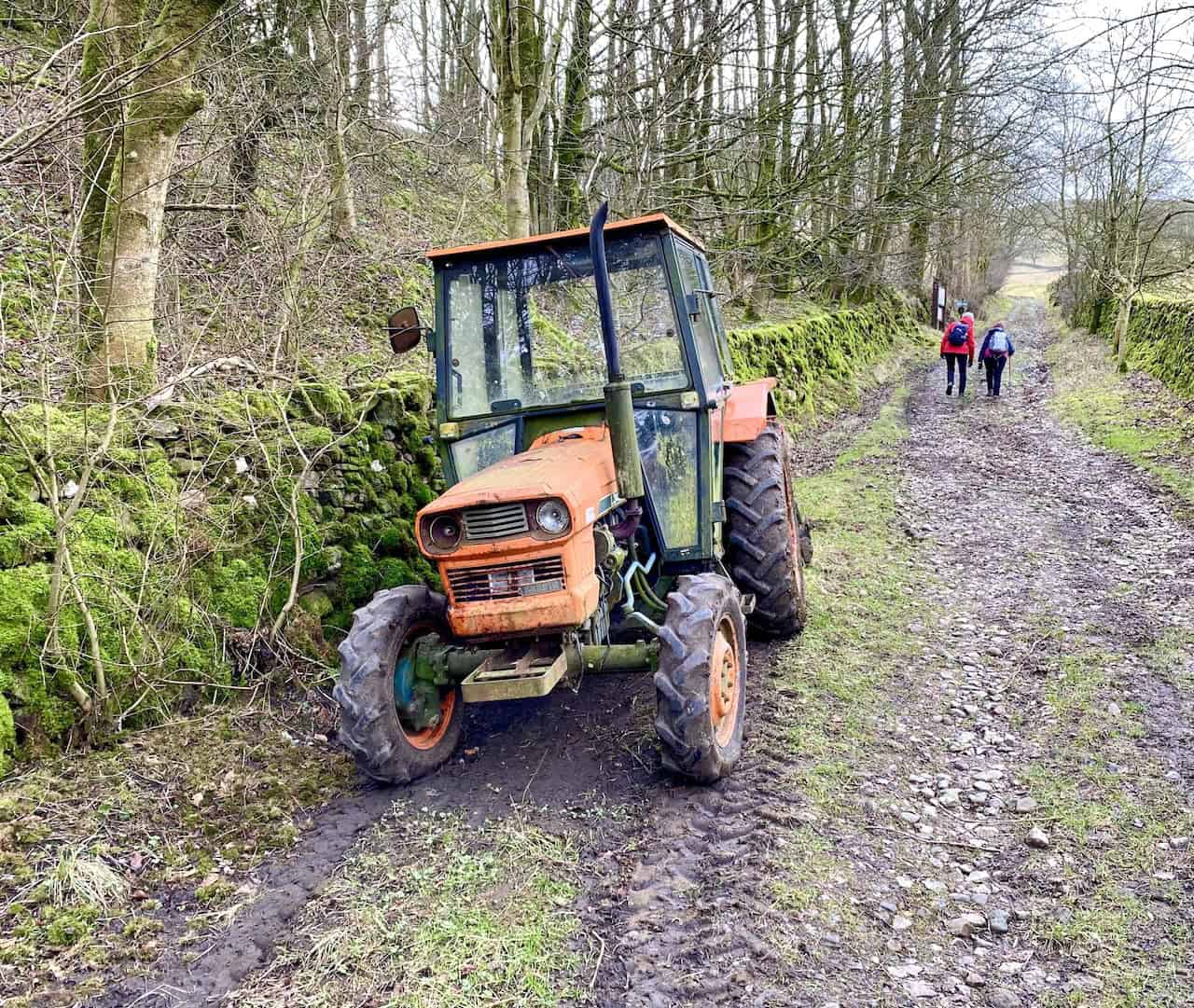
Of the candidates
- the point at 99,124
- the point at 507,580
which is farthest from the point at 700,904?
the point at 99,124

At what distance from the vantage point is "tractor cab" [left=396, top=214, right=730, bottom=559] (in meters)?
4.42

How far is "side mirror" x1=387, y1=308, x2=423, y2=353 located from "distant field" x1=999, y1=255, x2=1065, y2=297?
57800 mm

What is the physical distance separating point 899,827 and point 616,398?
2040mm

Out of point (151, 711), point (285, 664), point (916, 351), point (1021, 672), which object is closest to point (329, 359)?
point (285, 664)

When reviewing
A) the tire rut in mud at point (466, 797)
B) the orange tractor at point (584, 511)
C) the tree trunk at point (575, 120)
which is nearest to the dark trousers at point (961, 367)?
the tree trunk at point (575, 120)

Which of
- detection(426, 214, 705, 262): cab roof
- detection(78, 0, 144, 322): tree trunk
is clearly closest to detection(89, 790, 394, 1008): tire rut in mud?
detection(426, 214, 705, 262): cab roof

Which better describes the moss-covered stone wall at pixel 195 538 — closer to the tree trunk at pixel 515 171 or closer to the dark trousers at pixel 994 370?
the tree trunk at pixel 515 171

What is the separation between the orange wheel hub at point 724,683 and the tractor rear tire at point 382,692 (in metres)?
1.26

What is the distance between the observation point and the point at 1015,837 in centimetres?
333

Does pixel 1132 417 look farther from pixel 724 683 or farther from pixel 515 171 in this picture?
pixel 724 683

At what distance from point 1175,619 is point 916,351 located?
21.8m

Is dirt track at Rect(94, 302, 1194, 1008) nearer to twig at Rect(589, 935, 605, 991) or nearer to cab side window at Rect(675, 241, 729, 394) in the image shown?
twig at Rect(589, 935, 605, 991)

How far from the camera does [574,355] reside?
178 inches

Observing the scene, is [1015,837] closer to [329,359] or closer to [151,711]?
[151,711]
